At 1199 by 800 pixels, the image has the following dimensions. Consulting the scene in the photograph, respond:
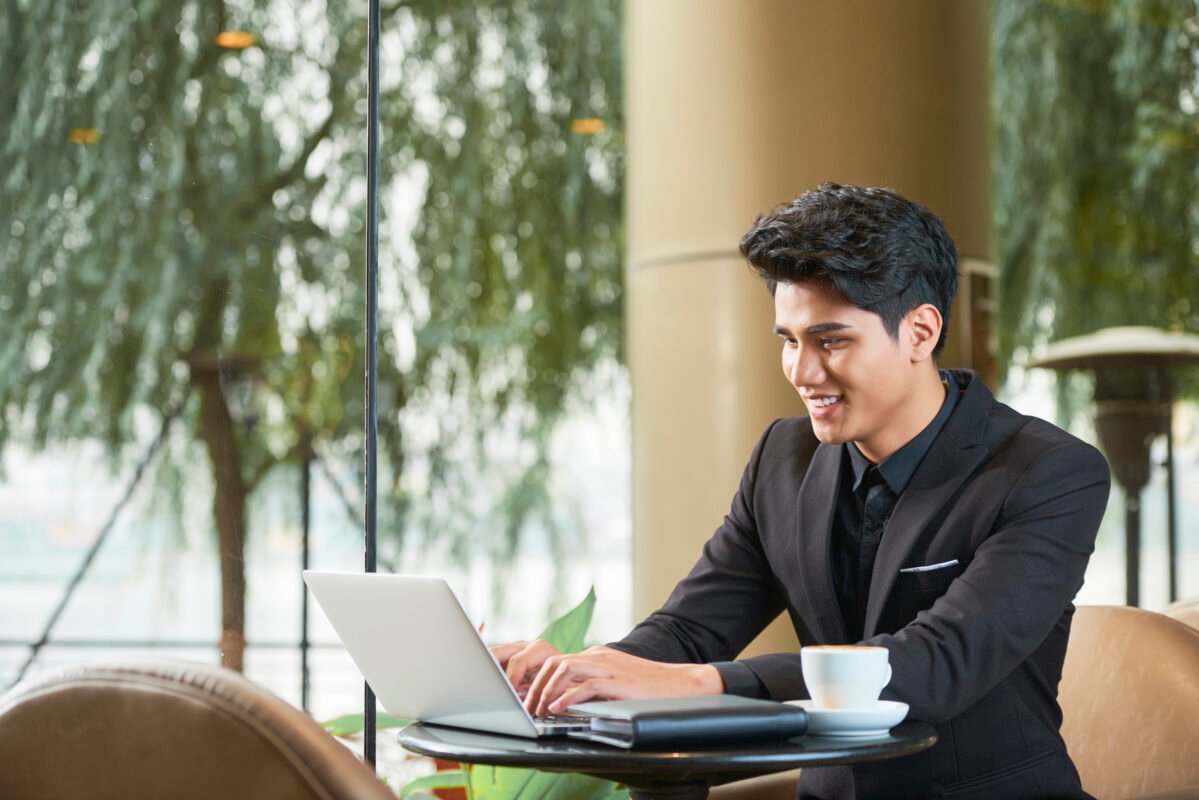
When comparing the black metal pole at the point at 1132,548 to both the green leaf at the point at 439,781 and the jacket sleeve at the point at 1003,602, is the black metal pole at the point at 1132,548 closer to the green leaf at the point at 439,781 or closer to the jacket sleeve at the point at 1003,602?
the green leaf at the point at 439,781

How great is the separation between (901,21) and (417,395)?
8.20ft

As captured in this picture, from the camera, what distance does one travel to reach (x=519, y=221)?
495 cm

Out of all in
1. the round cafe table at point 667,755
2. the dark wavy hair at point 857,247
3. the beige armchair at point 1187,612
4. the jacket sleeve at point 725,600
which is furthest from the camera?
the beige armchair at point 1187,612

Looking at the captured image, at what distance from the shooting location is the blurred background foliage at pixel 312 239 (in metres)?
4.43

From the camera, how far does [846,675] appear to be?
42.1 inches

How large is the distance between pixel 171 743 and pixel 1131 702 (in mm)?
1162

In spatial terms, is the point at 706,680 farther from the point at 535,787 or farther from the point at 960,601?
the point at 535,787

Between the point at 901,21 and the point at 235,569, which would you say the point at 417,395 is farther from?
the point at 901,21

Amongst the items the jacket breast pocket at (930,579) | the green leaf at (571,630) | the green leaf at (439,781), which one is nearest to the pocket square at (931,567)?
the jacket breast pocket at (930,579)

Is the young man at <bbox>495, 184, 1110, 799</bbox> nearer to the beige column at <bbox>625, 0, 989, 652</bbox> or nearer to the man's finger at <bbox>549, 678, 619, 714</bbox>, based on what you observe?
the man's finger at <bbox>549, 678, 619, 714</bbox>

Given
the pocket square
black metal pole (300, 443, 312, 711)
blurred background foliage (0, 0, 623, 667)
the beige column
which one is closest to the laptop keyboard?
the pocket square

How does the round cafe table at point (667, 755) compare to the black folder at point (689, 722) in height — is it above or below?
below

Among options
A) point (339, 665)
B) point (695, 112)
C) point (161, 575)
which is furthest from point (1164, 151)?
point (161, 575)

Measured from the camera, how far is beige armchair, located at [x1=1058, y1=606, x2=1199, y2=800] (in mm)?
1589
